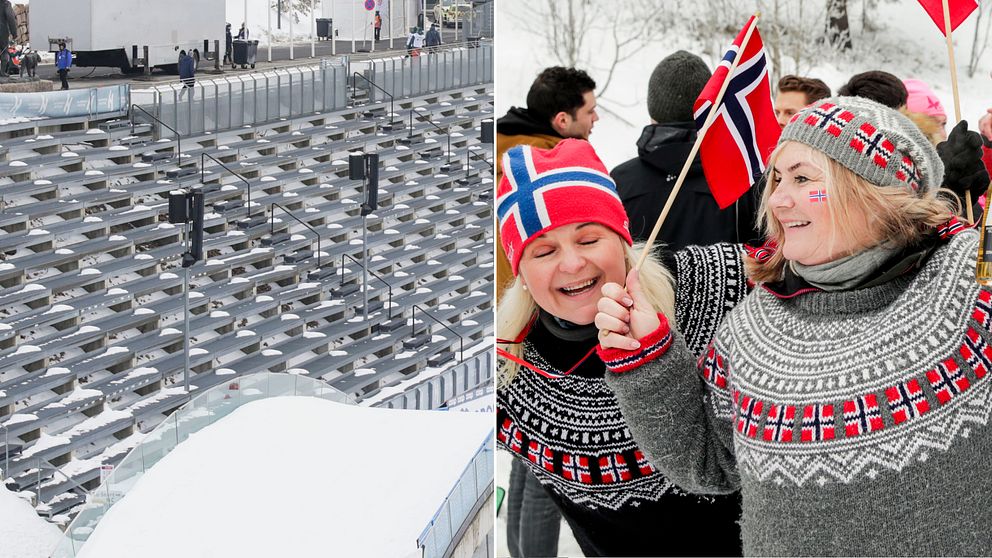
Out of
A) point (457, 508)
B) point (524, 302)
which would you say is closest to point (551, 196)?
point (524, 302)

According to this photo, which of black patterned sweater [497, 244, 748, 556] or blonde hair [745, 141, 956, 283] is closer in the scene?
blonde hair [745, 141, 956, 283]

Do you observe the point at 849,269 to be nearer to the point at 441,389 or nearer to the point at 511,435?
the point at 511,435

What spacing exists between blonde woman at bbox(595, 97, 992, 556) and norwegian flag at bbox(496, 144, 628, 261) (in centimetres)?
16

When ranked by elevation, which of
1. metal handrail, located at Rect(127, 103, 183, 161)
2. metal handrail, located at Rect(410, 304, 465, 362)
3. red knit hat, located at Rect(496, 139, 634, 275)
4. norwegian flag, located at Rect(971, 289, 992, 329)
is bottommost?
metal handrail, located at Rect(410, 304, 465, 362)

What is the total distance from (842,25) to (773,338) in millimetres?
Answer: 746

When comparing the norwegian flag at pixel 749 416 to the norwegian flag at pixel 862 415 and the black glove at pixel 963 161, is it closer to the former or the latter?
the norwegian flag at pixel 862 415

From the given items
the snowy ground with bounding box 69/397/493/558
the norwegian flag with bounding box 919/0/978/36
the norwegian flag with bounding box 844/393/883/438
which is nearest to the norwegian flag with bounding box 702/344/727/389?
the norwegian flag with bounding box 844/393/883/438

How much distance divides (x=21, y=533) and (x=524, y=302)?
29.4 feet

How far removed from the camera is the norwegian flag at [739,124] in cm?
107

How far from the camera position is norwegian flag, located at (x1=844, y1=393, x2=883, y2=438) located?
0.89m

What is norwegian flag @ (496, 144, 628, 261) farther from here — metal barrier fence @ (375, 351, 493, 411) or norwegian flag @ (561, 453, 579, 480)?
metal barrier fence @ (375, 351, 493, 411)

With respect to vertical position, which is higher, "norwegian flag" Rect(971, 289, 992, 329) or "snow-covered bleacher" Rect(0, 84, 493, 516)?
"norwegian flag" Rect(971, 289, 992, 329)

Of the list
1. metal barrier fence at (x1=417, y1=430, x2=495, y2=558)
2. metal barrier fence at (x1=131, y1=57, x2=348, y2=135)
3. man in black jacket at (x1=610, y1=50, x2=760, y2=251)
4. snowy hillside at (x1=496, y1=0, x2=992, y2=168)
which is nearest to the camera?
man in black jacket at (x1=610, y1=50, x2=760, y2=251)

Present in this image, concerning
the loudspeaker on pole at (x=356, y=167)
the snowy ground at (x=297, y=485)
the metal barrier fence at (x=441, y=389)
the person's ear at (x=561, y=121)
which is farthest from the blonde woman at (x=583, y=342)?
the loudspeaker on pole at (x=356, y=167)
